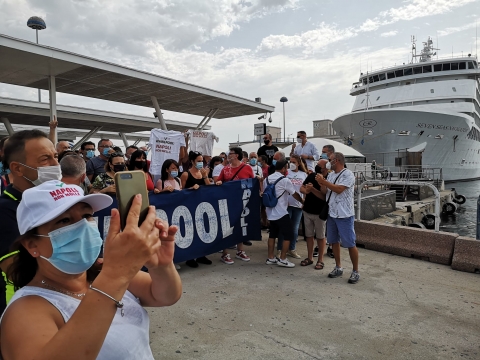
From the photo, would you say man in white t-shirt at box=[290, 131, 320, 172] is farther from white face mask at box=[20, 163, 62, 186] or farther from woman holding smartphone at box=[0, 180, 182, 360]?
woman holding smartphone at box=[0, 180, 182, 360]

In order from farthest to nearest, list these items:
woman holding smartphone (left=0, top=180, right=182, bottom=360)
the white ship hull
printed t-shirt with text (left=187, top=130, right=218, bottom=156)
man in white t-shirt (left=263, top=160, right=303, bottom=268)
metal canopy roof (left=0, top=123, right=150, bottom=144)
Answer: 1. the white ship hull
2. metal canopy roof (left=0, top=123, right=150, bottom=144)
3. printed t-shirt with text (left=187, top=130, right=218, bottom=156)
4. man in white t-shirt (left=263, top=160, right=303, bottom=268)
5. woman holding smartphone (left=0, top=180, right=182, bottom=360)

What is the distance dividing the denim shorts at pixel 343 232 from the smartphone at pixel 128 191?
4340 millimetres

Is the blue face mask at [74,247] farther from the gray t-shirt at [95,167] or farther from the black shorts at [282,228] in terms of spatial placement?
the black shorts at [282,228]

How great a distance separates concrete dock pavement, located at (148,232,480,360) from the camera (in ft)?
10.3

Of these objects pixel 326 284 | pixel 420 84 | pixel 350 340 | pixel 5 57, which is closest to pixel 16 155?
pixel 350 340

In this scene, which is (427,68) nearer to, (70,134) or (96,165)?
(70,134)

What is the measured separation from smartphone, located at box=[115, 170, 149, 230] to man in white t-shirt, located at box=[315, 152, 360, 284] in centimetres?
422

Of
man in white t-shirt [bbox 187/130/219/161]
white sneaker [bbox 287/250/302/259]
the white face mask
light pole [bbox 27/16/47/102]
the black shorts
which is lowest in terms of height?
white sneaker [bbox 287/250/302/259]

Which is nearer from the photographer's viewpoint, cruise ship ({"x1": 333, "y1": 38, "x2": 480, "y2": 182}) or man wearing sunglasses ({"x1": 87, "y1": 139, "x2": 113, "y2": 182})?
man wearing sunglasses ({"x1": 87, "y1": 139, "x2": 113, "y2": 182})

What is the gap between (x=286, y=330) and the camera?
11.3 ft

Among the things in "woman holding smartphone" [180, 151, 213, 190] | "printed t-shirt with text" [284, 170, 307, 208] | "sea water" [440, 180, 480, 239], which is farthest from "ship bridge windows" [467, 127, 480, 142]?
"woman holding smartphone" [180, 151, 213, 190]

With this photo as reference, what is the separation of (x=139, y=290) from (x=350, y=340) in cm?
255

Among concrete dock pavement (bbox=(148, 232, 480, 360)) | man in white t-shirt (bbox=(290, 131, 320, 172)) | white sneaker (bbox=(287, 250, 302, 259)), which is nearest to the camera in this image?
concrete dock pavement (bbox=(148, 232, 480, 360))

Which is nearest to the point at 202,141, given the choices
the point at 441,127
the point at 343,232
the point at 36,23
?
the point at 343,232
